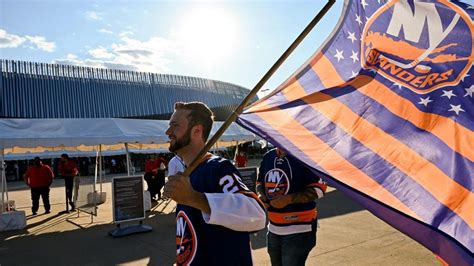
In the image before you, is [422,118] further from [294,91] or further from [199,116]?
[199,116]

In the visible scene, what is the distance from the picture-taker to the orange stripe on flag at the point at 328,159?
2098 millimetres

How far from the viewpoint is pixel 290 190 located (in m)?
3.81

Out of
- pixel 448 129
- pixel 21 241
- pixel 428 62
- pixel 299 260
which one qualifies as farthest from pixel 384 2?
pixel 21 241

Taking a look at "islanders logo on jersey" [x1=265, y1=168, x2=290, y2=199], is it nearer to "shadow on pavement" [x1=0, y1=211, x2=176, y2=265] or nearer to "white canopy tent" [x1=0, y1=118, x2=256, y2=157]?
"shadow on pavement" [x1=0, y1=211, x2=176, y2=265]

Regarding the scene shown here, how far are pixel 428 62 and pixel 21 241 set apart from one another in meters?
8.81

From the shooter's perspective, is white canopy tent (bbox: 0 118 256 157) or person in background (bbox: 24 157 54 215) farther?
person in background (bbox: 24 157 54 215)

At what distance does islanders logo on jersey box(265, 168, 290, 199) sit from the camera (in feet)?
12.6

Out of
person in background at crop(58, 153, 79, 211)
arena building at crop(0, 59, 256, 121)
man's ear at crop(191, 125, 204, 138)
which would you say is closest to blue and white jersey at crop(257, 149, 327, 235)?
man's ear at crop(191, 125, 204, 138)

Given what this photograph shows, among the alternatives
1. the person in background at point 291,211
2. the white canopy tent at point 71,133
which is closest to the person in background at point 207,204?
the person in background at point 291,211

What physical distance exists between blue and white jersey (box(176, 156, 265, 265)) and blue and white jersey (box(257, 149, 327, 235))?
5.09 ft

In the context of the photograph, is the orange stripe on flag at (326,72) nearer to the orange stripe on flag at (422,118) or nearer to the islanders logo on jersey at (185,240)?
the orange stripe on flag at (422,118)

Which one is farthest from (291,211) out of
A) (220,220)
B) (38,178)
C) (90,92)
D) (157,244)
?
(90,92)

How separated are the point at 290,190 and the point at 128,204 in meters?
6.33

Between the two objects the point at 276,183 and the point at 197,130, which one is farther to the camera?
the point at 276,183
